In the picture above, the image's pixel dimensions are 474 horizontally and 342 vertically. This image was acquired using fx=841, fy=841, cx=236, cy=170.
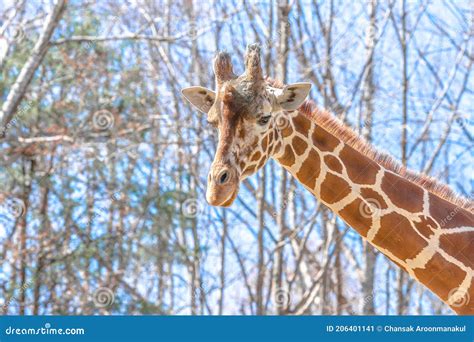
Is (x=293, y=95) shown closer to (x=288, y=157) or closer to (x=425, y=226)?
(x=288, y=157)

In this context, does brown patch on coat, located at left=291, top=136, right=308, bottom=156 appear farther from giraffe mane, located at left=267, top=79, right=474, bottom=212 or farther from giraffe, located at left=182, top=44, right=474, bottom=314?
giraffe mane, located at left=267, top=79, right=474, bottom=212

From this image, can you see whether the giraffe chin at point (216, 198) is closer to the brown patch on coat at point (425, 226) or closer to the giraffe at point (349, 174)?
the giraffe at point (349, 174)

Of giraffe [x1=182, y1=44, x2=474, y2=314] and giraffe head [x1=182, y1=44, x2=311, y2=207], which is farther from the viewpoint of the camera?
giraffe [x1=182, y1=44, x2=474, y2=314]

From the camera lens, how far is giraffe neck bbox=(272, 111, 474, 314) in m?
5.50

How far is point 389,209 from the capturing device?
5.61 meters

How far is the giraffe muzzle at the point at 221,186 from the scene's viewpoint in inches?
193

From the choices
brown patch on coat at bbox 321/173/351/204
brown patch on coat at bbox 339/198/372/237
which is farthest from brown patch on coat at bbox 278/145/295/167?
brown patch on coat at bbox 339/198/372/237

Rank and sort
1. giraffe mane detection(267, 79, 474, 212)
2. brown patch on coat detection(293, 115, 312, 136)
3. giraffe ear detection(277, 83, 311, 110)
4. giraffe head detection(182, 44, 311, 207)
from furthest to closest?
1. giraffe mane detection(267, 79, 474, 212)
2. brown patch on coat detection(293, 115, 312, 136)
3. giraffe ear detection(277, 83, 311, 110)
4. giraffe head detection(182, 44, 311, 207)

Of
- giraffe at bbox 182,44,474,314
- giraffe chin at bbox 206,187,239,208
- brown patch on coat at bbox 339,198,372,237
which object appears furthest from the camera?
brown patch on coat at bbox 339,198,372,237

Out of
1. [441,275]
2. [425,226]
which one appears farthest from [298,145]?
[441,275]

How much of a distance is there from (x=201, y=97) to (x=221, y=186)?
105cm

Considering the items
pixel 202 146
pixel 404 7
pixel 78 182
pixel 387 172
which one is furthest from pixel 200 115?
pixel 387 172

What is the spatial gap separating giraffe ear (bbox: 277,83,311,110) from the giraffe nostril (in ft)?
2.59

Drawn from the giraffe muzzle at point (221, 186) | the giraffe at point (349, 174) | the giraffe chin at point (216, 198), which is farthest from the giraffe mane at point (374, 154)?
the giraffe chin at point (216, 198)
